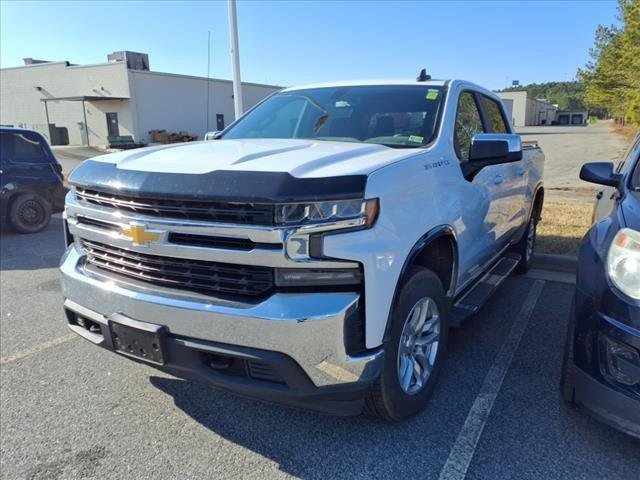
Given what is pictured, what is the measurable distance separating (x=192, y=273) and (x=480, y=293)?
2379mm

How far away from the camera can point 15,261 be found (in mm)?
6719

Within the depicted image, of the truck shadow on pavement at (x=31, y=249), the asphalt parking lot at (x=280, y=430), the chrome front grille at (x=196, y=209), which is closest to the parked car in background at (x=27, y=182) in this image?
the truck shadow on pavement at (x=31, y=249)

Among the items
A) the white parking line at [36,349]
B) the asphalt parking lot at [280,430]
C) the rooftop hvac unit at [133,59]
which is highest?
the rooftop hvac unit at [133,59]

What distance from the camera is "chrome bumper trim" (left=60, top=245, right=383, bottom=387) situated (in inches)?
83.0

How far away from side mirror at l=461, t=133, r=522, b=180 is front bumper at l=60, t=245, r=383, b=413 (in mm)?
1538

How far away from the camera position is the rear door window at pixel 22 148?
8.24 metres

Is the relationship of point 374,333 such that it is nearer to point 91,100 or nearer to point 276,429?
point 276,429

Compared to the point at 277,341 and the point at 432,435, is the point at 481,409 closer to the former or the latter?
the point at 432,435

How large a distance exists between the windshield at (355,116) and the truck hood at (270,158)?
355mm

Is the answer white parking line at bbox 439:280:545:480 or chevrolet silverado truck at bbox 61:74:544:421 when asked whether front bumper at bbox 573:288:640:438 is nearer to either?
white parking line at bbox 439:280:545:480

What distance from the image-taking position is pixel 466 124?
3.71 meters

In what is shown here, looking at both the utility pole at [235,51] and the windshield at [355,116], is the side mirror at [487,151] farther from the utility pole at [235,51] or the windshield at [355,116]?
the utility pole at [235,51]

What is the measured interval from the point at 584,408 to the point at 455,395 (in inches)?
31.4

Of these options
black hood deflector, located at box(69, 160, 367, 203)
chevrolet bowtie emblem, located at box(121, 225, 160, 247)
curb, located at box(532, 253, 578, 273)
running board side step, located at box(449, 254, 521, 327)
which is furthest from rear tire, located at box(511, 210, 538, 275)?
chevrolet bowtie emblem, located at box(121, 225, 160, 247)
